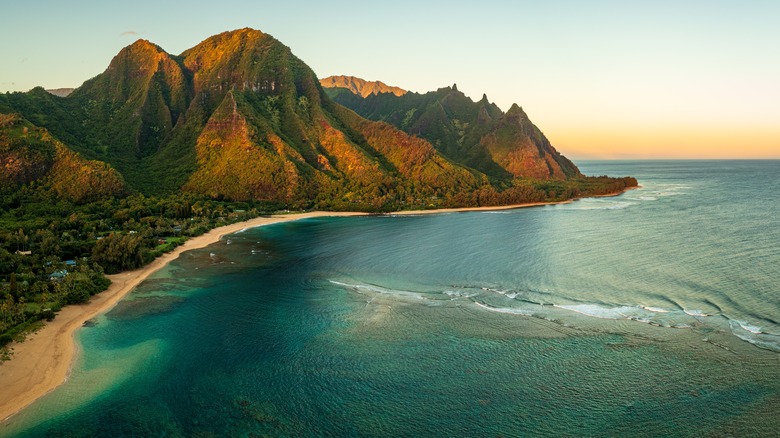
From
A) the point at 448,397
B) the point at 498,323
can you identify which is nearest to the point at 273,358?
the point at 448,397

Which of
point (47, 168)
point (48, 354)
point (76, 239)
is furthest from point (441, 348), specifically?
point (47, 168)

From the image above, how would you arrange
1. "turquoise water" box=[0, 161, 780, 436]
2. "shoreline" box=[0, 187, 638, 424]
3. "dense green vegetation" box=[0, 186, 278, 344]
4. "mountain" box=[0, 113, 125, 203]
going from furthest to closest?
1. "mountain" box=[0, 113, 125, 203]
2. "dense green vegetation" box=[0, 186, 278, 344]
3. "shoreline" box=[0, 187, 638, 424]
4. "turquoise water" box=[0, 161, 780, 436]

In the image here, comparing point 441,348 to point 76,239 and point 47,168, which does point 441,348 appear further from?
point 47,168

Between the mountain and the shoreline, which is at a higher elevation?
the mountain

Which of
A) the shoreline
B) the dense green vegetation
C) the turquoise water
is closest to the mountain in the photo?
the dense green vegetation

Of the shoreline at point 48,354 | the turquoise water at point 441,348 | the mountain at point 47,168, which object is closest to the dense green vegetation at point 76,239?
the shoreline at point 48,354

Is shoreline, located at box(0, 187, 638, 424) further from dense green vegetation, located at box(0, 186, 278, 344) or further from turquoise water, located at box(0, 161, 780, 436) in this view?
dense green vegetation, located at box(0, 186, 278, 344)
